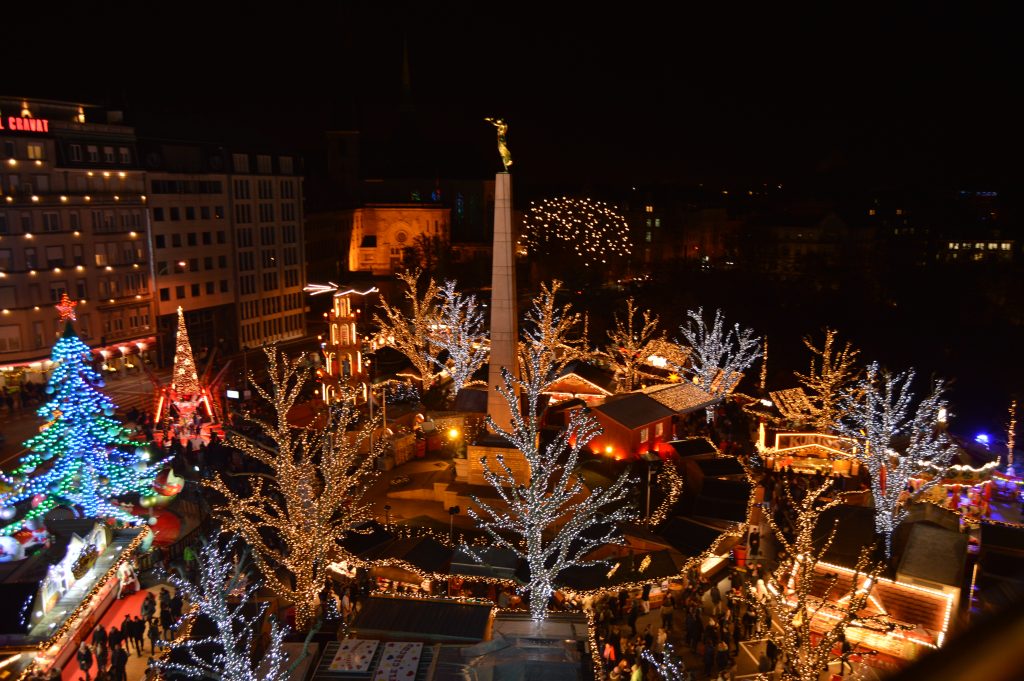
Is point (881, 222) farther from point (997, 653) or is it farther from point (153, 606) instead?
point (997, 653)

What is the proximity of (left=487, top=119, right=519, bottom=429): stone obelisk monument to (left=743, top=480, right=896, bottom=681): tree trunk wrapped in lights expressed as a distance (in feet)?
30.3

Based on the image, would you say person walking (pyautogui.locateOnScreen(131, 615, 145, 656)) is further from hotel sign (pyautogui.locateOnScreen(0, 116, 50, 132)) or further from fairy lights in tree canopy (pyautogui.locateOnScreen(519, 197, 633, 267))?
fairy lights in tree canopy (pyautogui.locateOnScreen(519, 197, 633, 267))

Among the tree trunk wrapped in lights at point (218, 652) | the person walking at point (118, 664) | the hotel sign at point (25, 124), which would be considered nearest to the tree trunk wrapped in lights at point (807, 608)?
the tree trunk wrapped in lights at point (218, 652)

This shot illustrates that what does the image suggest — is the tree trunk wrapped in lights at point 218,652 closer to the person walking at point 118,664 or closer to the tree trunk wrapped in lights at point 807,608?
the person walking at point 118,664

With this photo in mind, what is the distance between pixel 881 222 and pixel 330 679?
263ft

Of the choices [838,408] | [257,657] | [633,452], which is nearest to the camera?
[257,657]

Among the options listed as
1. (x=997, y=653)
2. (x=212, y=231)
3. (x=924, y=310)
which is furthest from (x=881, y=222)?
(x=997, y=653)

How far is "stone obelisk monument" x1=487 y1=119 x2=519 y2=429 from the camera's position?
74.6ft

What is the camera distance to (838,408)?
1275 inches

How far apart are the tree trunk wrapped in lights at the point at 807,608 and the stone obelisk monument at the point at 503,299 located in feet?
30.3

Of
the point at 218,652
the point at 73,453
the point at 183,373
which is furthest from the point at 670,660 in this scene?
the point at 183,373

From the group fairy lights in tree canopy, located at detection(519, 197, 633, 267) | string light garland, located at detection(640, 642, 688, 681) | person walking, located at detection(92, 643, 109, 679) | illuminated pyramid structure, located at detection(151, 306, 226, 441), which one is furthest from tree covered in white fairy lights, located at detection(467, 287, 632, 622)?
fairy lights in tree canopy, located at detection(519, 197, 633, 267)

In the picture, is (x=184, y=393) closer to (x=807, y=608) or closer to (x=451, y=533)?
(x=451, y=533)

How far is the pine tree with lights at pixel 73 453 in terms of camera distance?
20.0m
